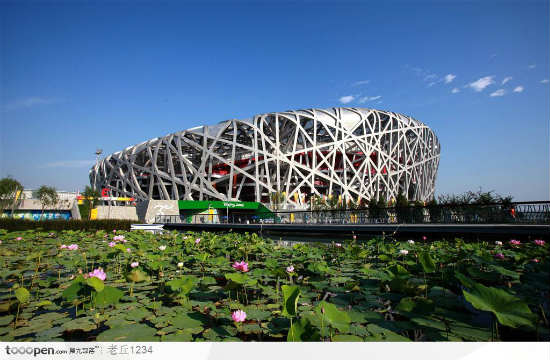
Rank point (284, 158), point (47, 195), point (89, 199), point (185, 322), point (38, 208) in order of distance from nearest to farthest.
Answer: point (185, 322), point (89, 199), point (284, 158), point (47, 195), point (38, 208)

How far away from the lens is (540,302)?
6.73ft

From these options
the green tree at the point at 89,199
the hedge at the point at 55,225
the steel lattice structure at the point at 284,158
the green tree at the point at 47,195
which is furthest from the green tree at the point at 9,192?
the hedge at the point at 55,225

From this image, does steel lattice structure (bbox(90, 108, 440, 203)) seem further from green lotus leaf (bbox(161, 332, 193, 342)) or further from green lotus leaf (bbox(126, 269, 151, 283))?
green lotus leaf (bbox(161, 332, 193, 342))

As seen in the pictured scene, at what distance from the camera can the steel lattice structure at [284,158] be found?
3738 centimetres

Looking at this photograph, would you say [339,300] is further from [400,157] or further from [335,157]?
[400,157]

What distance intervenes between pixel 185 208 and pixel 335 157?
71.1 feet

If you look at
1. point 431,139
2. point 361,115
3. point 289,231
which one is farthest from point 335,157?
point 289,231

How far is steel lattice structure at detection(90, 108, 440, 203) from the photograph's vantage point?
37375mm

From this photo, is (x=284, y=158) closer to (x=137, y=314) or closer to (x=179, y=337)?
(x=137, y=314)

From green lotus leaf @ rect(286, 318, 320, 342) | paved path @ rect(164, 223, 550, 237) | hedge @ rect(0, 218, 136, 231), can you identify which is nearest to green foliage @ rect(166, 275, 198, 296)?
green lotus leaf @ rect(286, 318, 320, 342)

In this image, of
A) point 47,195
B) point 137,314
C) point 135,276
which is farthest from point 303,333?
point 47,195

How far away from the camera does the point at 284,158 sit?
3703 cm

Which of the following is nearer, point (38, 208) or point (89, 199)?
point (89, 199)

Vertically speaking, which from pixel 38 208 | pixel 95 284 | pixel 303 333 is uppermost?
pixel 95 284
